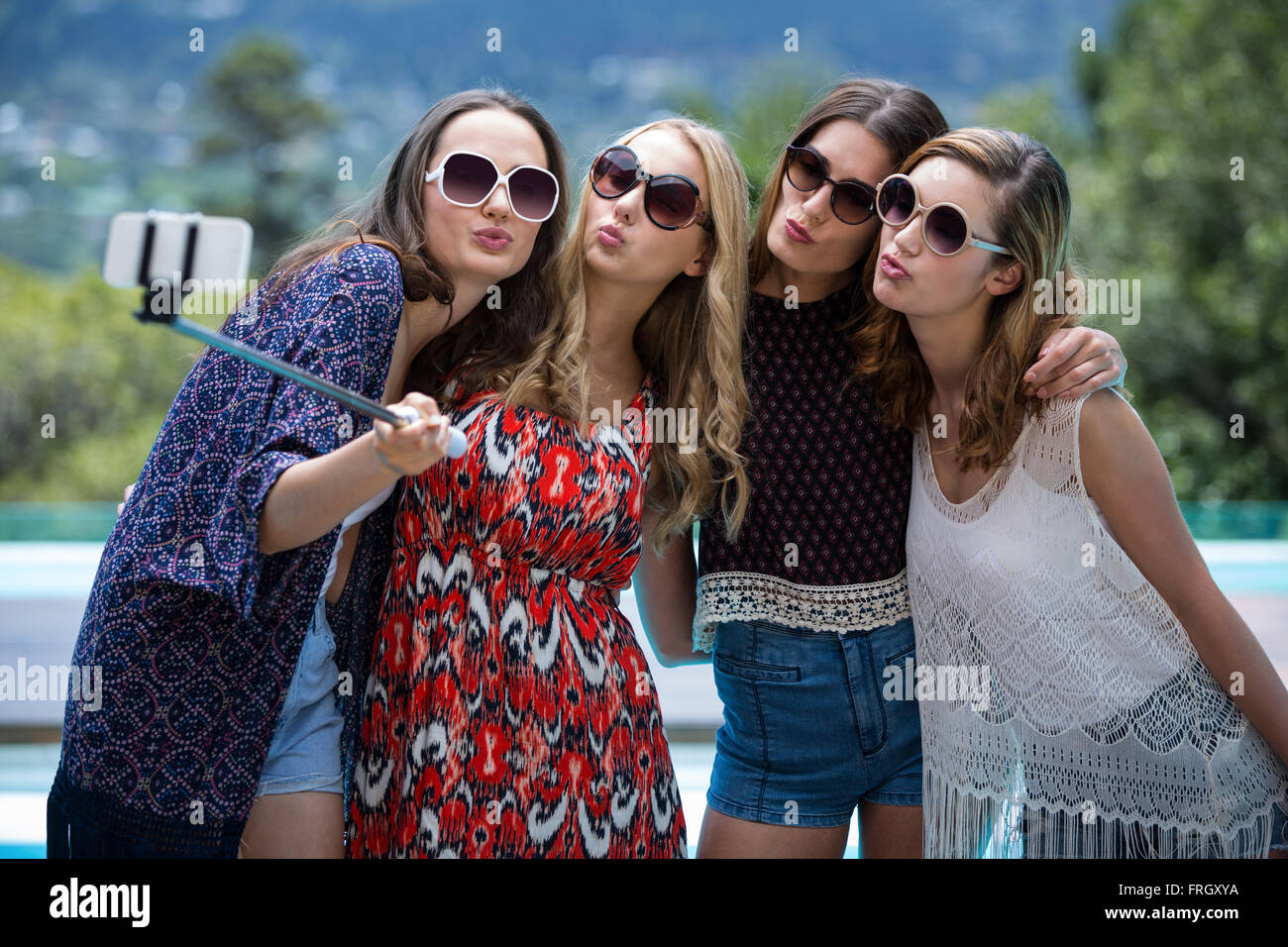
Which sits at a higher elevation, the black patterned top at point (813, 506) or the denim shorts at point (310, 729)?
the black patterned top at point (813, 506)

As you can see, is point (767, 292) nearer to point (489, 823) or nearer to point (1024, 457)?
point (1024, 457)

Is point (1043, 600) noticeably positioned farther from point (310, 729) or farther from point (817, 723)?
point (310, 729)

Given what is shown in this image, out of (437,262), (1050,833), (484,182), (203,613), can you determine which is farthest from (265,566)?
(1050,833)

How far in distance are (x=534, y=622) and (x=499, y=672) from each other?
0.10 m

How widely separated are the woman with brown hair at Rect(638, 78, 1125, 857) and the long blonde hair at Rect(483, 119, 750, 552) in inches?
3.0

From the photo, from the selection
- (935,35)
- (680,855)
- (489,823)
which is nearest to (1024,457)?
(680,855)

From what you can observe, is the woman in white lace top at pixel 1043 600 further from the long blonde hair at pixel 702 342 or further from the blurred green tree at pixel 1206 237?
the blurred green tree at pixel 1206 237

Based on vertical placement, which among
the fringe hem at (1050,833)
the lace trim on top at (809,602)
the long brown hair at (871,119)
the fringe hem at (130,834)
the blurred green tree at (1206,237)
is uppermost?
the blurred green tree at (1206,237)

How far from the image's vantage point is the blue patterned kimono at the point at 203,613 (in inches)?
67.7

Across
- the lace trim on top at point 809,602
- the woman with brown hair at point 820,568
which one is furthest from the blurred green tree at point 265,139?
the lace trim on top at point 809,602

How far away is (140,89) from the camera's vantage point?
22.3 metres

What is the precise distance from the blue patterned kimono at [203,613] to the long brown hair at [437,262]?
13cm

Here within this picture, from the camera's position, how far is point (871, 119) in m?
2.33

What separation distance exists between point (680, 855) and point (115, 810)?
965 millimetres
